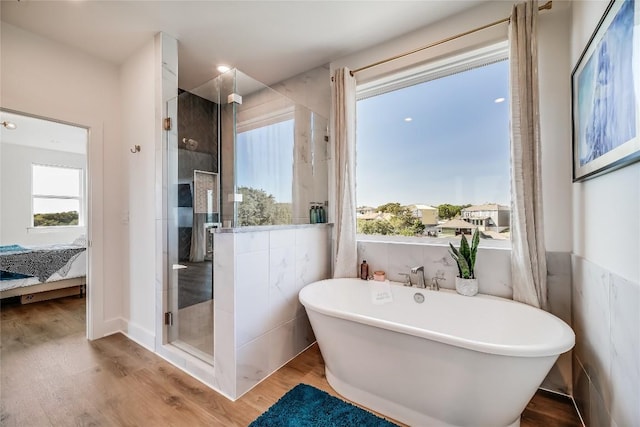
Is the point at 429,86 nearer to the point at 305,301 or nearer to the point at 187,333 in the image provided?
the point at 305,301

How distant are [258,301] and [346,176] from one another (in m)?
1.23

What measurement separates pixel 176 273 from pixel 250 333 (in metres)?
0.91

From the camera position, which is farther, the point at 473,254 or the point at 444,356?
the point at 473,254

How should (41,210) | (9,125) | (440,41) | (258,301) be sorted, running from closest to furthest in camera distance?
(258,301) → (440,41) → (9,125) → (41,210)

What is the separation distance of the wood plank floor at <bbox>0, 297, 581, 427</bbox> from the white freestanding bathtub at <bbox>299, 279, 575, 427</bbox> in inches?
12.8

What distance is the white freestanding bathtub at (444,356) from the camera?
3.78ft

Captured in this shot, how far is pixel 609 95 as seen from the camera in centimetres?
110

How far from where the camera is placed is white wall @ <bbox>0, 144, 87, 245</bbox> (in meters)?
4.61

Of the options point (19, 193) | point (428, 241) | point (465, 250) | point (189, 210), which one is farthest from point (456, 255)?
point (19, 193)

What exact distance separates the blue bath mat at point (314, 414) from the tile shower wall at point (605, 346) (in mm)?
949

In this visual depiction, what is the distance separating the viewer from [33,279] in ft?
10.6

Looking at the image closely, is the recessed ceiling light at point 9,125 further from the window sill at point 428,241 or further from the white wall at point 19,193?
the window sill at point 428,241

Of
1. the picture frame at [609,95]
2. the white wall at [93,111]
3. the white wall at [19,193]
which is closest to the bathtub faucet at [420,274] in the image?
the picture frame at [609,95]

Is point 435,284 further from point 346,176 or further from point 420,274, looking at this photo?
point 346,176
